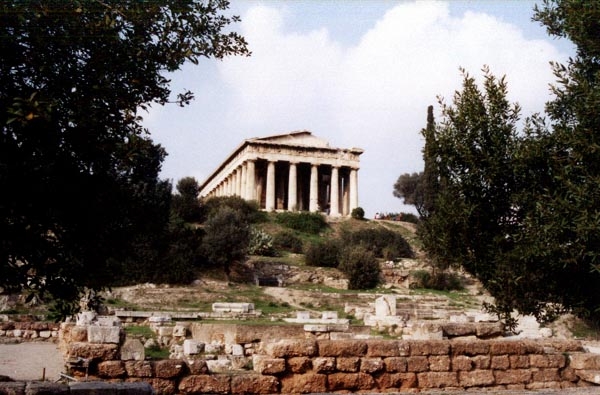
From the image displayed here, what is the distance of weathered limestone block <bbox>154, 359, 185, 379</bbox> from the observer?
7.53 m

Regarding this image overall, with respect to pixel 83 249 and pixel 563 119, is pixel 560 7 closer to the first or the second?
pixel 563 119

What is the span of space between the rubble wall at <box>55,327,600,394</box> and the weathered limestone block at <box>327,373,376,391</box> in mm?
12

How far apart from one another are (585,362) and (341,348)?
374cm

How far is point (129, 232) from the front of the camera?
259 inches

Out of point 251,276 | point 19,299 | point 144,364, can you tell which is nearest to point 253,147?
point 251,276

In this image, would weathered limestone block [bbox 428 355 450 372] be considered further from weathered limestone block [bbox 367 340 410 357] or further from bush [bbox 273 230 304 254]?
bush [bbox 273 230 304 254]

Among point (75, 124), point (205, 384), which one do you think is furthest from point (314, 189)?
point (75, 124)

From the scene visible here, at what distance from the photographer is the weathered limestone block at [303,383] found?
297 inches

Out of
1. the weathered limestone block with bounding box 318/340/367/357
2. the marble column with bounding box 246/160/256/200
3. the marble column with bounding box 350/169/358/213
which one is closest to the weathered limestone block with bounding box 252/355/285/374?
the weathered limestone block with bounding box 318/340/367/357

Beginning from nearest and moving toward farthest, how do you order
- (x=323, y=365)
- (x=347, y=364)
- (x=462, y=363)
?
(x=323, y=365) < (x=347, y=364) < (x=462, y=363)

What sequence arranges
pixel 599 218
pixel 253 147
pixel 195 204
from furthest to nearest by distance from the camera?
1. pixel 253 147
2. pixel 195 204
3. pixel 599 218

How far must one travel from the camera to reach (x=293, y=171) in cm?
5753

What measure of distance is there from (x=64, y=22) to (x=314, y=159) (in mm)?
53248

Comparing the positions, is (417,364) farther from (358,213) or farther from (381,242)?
(358,213)
